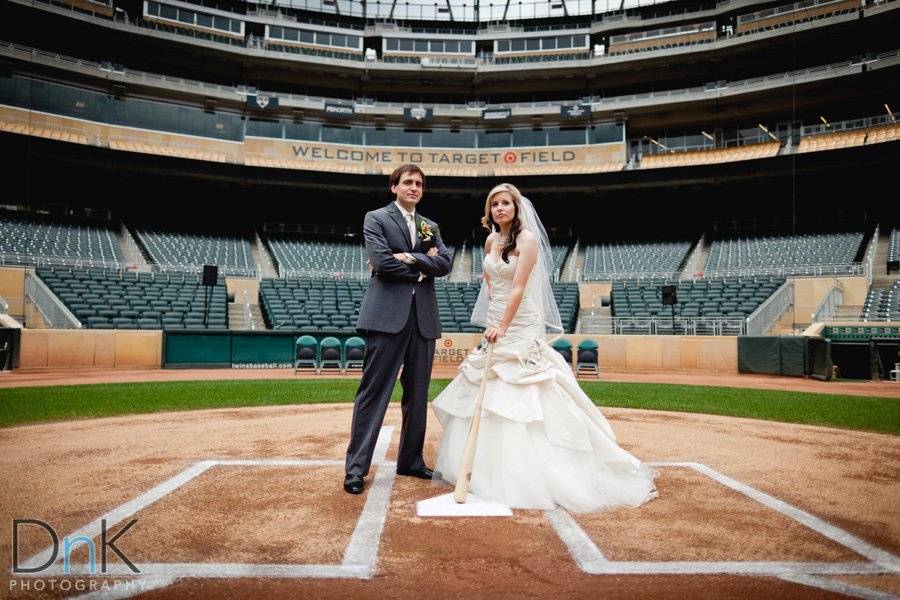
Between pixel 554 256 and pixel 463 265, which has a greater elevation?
pixel 554 256

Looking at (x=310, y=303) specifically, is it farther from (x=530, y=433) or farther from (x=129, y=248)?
(x=530, y=433)

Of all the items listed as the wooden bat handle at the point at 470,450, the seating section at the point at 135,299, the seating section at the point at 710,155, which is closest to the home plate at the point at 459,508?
the wooden bat handle at the point at 470,450

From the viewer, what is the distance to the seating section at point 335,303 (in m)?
24.9

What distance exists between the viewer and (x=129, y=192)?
107 feet

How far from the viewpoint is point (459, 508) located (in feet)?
12.4

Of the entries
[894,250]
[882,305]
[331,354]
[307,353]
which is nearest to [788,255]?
[894,250]

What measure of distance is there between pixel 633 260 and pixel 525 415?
30338mm

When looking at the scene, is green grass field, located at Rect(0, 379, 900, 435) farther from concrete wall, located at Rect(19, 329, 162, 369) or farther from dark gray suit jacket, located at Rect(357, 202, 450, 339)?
concrete wall, located at Rect(19, 329, 162, 369)

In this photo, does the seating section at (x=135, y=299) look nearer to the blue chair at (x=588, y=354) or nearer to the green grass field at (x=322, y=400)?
the green grass field at (x=322, y=400)

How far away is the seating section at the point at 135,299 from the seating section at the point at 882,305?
26083mm

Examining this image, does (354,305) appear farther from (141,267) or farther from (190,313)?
(141,267)

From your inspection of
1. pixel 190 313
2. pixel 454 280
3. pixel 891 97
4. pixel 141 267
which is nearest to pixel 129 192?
pixel 141 267

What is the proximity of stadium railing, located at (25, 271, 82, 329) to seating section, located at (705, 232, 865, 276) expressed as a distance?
29.9m

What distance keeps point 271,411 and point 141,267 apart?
2234 cm
